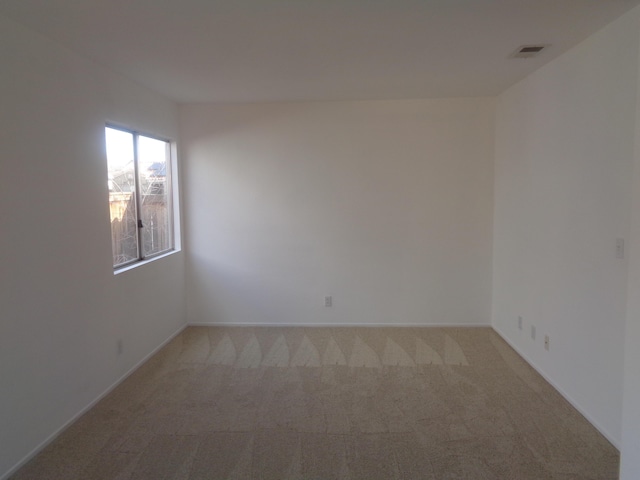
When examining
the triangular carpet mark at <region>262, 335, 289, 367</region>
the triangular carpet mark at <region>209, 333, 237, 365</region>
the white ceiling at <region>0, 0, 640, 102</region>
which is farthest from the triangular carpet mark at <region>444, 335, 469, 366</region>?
the white ceiling at <region>0, 0, 640, 102</region>

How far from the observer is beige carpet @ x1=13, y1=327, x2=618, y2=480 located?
2.45m

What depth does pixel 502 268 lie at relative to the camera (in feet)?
14.9

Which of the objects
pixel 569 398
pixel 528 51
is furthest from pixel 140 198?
pixel 569 398

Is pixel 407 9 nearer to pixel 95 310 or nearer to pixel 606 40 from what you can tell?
pixel 606 40

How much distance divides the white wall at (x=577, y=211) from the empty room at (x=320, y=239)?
0.06 ft

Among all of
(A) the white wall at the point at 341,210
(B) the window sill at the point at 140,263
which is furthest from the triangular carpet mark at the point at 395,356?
(B) the window sill at the point at 140,263

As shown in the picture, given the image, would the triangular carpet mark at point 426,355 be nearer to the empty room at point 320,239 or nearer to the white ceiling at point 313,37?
the empty room at point 320,239

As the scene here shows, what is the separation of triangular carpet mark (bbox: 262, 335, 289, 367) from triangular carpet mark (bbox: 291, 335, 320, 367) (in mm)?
86

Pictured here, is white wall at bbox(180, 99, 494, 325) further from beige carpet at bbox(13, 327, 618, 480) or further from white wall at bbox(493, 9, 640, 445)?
beige carpet at bbox(13, 327, 618, 480)

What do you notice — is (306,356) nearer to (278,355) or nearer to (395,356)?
(278,355)

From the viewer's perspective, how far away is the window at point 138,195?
12.0 ft

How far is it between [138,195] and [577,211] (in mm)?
3540

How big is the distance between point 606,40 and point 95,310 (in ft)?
12.4

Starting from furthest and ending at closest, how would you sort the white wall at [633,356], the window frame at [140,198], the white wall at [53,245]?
Answer: the window frame at [140,198] < the white wall at [53,245] < the white wall at [633,356]
